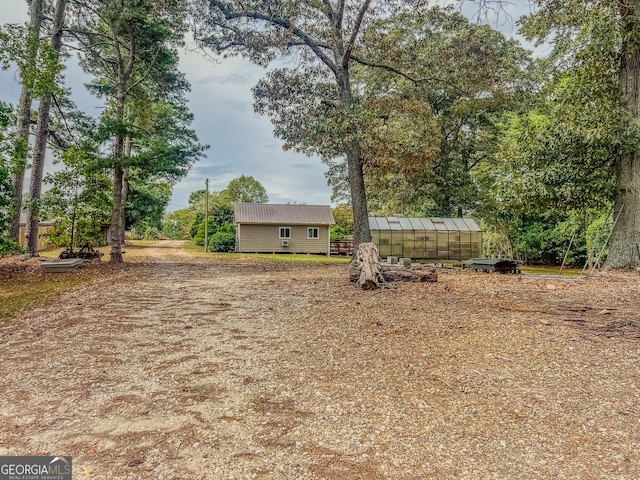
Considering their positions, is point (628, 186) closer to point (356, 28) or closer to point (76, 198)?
point (356, 28)

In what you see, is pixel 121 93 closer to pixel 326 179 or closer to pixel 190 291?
pixel 190 291

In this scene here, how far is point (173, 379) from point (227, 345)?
0.96 meters

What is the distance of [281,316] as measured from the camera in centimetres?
550

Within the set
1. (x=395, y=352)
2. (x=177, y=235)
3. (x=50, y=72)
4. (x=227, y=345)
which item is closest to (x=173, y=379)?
(x=227, y=345)

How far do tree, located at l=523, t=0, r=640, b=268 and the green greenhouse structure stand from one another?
10952 mm

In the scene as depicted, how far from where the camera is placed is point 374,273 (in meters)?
7.49

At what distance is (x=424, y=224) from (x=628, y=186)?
1181cm

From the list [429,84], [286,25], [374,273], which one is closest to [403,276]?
[374,273]

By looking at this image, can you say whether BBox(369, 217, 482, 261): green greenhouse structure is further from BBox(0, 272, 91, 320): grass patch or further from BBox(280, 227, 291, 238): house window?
BBox(0, 272, 91, 320): grass patch

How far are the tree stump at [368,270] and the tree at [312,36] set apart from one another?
3.87 m

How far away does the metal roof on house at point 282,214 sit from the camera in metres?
24.4

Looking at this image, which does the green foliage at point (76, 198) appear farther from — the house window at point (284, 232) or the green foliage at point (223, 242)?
the house window at point (284, 232)

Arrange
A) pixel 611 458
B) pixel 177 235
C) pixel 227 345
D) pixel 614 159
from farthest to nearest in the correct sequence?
pixel 177 235 < pixel 614 159 < pixel 227 345 < pixel 611 458

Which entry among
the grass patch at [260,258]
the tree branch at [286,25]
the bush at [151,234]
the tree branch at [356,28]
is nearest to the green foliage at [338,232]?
the grass patch at [260,258]
